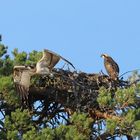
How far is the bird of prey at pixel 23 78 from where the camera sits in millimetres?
12891

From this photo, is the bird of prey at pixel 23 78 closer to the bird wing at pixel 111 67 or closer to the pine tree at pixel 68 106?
the pine tree at pixel 68 106

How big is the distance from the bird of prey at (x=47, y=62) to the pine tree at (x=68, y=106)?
0.15 metres

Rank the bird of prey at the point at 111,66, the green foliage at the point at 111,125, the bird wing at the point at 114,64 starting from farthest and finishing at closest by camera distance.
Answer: the bird wing at the point at 114,64 < the bird of prey at the point at 111,66 < the green foliage at the point at 111,125

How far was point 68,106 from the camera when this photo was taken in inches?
499

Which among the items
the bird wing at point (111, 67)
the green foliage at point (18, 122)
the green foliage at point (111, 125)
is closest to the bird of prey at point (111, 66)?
the bird wing at point (111, 67)

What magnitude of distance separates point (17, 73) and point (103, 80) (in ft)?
4.52

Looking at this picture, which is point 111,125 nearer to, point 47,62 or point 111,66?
point 47,62

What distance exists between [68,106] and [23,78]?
42.6 inches

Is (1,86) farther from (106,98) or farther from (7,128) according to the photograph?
(106,98)

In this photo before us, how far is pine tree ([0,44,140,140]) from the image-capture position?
1162cm

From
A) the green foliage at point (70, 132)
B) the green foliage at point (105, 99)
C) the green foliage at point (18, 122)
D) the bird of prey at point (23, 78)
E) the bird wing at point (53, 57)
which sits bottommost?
the green foliage at point (70, 132)

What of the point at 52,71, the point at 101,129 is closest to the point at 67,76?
the point at 52,71

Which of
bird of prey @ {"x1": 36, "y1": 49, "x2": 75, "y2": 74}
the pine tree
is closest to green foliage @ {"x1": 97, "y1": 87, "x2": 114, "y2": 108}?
the pine tree

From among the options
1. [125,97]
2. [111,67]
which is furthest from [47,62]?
[125,97]
